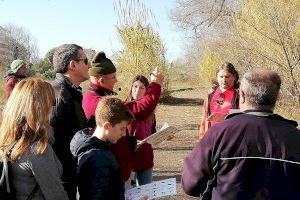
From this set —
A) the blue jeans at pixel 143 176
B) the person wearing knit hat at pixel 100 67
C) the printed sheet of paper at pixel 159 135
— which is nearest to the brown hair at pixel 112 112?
the person wearing knit hat at pixel 100 67

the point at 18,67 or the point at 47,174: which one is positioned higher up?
the point at 18,67

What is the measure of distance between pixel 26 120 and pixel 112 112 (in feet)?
1.65

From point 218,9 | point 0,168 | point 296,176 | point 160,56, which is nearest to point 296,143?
point 296,176

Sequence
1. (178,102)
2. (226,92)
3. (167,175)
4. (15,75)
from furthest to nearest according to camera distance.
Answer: (178,102), (167,175), (15,75), (226,92)

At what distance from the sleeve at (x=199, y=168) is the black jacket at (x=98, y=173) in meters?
0.37

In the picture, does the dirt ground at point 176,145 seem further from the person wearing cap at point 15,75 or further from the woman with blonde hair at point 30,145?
the woman with blonde hair at point 30,145

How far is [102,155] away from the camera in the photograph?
2.35 metres

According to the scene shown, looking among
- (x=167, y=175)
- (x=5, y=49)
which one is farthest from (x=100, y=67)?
(x=5, y=49)

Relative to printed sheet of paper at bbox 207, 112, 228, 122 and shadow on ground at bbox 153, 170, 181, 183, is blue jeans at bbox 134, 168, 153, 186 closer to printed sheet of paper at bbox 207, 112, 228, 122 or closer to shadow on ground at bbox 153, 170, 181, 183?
printed sheet of paper at bbox 207, 112, 228, 122

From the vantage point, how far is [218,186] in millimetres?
2350

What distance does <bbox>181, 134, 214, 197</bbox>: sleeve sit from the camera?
2320 millimetres

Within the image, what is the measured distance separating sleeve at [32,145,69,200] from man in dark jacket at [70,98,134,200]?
185 mm

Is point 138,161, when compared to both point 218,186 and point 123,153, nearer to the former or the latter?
point 123,153

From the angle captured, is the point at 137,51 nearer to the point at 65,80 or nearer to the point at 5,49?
the point at 65,80
